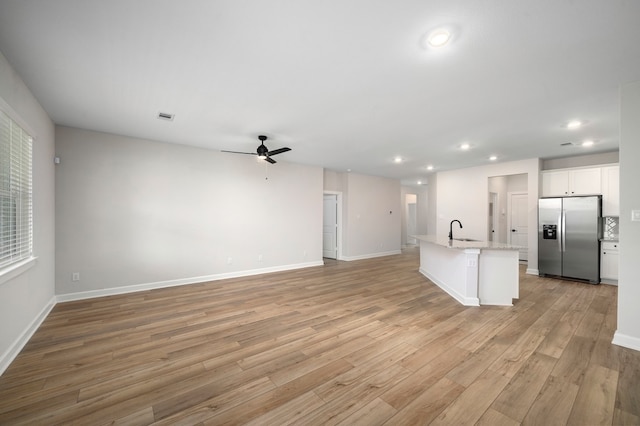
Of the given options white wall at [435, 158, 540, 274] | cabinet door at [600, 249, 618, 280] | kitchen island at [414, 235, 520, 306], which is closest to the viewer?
kitchen island at [414, 235, 520, 306]

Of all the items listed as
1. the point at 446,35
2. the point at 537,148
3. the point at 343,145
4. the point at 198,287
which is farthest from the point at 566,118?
the point at 198,287

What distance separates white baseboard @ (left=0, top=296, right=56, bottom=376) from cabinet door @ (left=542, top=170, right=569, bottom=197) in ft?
29.4

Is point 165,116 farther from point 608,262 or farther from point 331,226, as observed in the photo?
point 608,262

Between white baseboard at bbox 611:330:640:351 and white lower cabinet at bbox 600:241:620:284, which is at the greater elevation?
white lower cabinet at bbox 600:241:620:284

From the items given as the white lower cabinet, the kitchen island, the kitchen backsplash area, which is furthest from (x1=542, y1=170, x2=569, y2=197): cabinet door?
the kitchen island

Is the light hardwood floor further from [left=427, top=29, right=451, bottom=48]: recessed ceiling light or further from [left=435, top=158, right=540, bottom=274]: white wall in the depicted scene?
[left=427, top=29, right=451, bottom=48]: recessed ceiling light

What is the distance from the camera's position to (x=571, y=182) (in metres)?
5.49

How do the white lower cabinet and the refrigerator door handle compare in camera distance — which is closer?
the white lower cabinet

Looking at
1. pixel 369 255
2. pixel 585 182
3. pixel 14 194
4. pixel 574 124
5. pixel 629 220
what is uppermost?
pixel 574 124

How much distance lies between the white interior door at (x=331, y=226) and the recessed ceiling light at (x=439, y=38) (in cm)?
599

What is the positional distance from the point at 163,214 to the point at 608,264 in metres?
8.71

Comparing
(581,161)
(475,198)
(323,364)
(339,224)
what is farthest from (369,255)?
(323,364)

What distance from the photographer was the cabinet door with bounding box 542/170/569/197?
5.57 meters

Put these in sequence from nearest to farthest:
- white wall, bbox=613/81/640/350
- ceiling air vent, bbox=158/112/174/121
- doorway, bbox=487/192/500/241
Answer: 1. white wall, bbox=613/81/640/350
2. ceiling air vent, bbox=158/112/174/121
3. doorway, bbox=487/192/500/241
